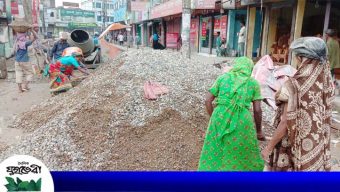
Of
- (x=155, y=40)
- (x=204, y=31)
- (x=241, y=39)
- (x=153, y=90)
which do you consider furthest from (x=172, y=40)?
(x=153, y=90)

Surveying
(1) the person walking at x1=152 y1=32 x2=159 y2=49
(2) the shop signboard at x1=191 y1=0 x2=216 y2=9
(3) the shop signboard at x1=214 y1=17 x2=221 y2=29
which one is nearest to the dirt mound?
(2) the shop signboard at x1=191 y1=0 x2=216 y2=9

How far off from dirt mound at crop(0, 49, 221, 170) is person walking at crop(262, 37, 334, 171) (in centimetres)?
175

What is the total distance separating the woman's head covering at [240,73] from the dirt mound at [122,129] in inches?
60.2

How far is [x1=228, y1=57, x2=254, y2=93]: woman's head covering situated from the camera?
86.7 inches

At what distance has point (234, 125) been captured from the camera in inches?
86.5

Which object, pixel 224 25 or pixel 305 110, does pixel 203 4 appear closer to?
pixel 224 25

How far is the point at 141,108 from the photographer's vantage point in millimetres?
4434

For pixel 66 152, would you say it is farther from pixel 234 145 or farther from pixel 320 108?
pixel 320 108

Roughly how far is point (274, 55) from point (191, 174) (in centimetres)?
1009

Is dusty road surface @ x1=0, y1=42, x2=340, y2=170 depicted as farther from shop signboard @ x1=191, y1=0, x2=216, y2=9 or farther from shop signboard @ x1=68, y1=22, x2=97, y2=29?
shop signboard @ x1=68, y1=22, x2=97, y2=29

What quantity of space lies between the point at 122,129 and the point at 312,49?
111 inches

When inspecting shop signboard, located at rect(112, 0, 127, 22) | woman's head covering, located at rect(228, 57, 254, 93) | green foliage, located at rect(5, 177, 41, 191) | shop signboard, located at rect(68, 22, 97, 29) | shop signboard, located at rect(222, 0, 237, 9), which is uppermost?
shop signboard, located at rect(112, 0, 127, 22)

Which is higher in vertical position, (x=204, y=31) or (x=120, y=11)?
(x=120, y=11)

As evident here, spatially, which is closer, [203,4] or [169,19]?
[203,4]
